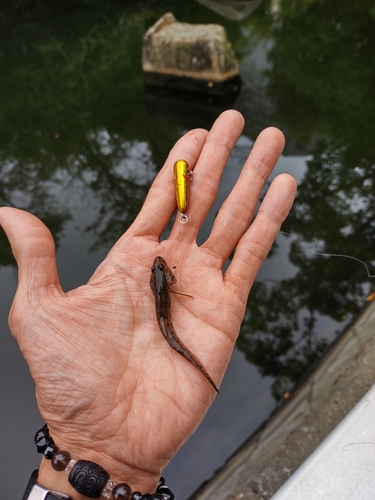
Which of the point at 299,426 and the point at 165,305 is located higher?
the point at 165,305

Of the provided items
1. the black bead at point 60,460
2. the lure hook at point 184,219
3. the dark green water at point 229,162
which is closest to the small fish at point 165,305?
the lure hook at point 184,219

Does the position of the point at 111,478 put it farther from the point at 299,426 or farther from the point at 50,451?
the point at 299,426

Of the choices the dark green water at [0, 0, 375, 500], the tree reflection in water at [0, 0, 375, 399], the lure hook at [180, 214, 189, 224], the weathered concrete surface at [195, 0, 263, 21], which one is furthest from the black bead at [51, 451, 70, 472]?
the weathered concrete surface at [195, 0, 263, 21]

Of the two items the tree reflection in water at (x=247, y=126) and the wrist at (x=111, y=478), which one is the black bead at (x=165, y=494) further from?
the tree reflection in water at (x=247, y=126)

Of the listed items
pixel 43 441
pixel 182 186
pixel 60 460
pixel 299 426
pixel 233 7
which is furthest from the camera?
pixel 233 7

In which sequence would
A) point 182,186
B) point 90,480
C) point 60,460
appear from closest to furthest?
point 90,480 → point 60,460 → point 182,186

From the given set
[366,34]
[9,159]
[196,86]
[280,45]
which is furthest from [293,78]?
[9,159]

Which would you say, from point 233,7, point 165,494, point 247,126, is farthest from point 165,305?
point 233,7
